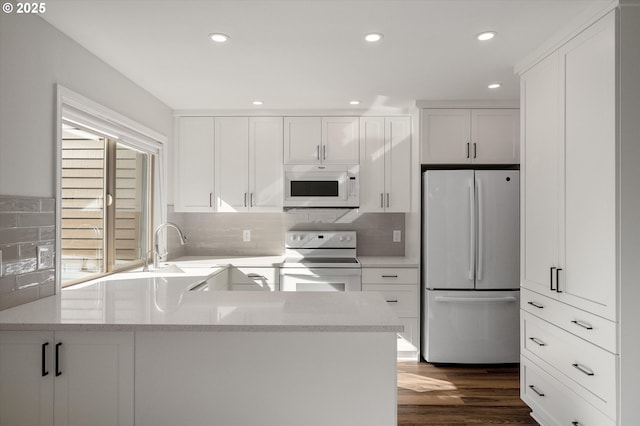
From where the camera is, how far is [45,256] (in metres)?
2.19

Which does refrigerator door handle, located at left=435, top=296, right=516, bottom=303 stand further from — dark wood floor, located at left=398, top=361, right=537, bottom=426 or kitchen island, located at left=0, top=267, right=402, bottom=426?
kitchen island, located at left=0, top=267, right=402, bottom=426

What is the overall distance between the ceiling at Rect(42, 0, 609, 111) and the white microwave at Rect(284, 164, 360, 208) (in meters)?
0.73

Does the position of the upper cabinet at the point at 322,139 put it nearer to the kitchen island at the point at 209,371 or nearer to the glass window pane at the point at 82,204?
the glass window pane at the point at 82,204

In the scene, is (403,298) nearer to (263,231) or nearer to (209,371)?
(263,231)

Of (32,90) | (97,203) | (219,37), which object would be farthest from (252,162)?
(32,90)

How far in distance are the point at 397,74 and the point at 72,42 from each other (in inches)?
81.4

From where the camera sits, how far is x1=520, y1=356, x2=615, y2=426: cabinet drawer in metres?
2.07

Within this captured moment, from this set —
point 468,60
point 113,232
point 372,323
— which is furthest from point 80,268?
point 468,60

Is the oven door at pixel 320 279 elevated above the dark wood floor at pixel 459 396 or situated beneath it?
elevated above

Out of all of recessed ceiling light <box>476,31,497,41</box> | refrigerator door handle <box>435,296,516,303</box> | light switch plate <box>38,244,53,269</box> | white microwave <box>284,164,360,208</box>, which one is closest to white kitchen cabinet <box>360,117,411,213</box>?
white microwave <box>284,164,360,208</box>

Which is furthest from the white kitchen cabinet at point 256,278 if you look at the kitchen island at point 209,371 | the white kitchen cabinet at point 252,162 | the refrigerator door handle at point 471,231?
the kitchen island at point 209,371

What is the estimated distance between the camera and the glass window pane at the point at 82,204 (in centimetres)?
270

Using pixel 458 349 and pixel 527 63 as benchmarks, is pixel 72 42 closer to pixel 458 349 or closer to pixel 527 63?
pixel 527 63

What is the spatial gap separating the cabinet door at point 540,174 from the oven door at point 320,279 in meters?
1.47
